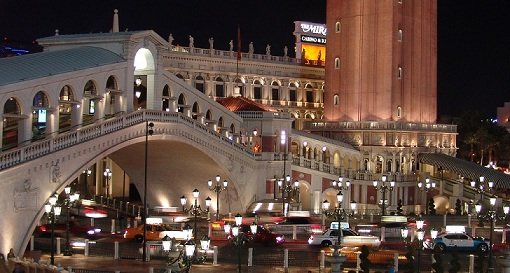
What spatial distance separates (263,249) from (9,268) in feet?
50.8

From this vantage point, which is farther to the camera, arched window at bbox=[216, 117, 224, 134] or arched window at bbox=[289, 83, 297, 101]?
arched window at bbox=[289, 83, 297, 101]

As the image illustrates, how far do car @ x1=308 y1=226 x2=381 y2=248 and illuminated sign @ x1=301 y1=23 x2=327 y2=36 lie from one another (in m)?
59.0

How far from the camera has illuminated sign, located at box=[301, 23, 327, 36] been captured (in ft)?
351

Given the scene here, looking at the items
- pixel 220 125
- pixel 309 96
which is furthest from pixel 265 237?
pixel 309 96

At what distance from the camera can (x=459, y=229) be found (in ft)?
179

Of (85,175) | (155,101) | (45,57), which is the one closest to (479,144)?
(85,175)

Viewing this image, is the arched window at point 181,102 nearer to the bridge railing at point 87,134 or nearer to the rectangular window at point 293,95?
the bridge railing at point 87,134

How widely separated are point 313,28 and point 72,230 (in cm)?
6055

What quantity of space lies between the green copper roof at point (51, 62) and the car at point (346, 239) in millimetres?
13345

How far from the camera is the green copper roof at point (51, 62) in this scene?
43.0m

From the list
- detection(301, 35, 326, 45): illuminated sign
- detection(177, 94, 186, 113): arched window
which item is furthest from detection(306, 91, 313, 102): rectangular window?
detection(177, 94, 186, 113): arched window

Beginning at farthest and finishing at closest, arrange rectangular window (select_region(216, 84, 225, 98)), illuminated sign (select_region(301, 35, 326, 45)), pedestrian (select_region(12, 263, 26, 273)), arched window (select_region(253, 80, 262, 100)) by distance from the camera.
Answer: illuminated sign (select_region(301, 35, 326, 45)), arched window (select_region(253, 80, 262, 100)), rectangular window (select_region(216, 84, 225, 98)), pedestrian (select_region(12, 263, 26, 273))

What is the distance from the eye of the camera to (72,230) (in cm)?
5212

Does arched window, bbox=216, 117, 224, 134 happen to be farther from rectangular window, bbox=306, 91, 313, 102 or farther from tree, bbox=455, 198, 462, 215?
rectangular window, bbox=306, 91, 313, 102
